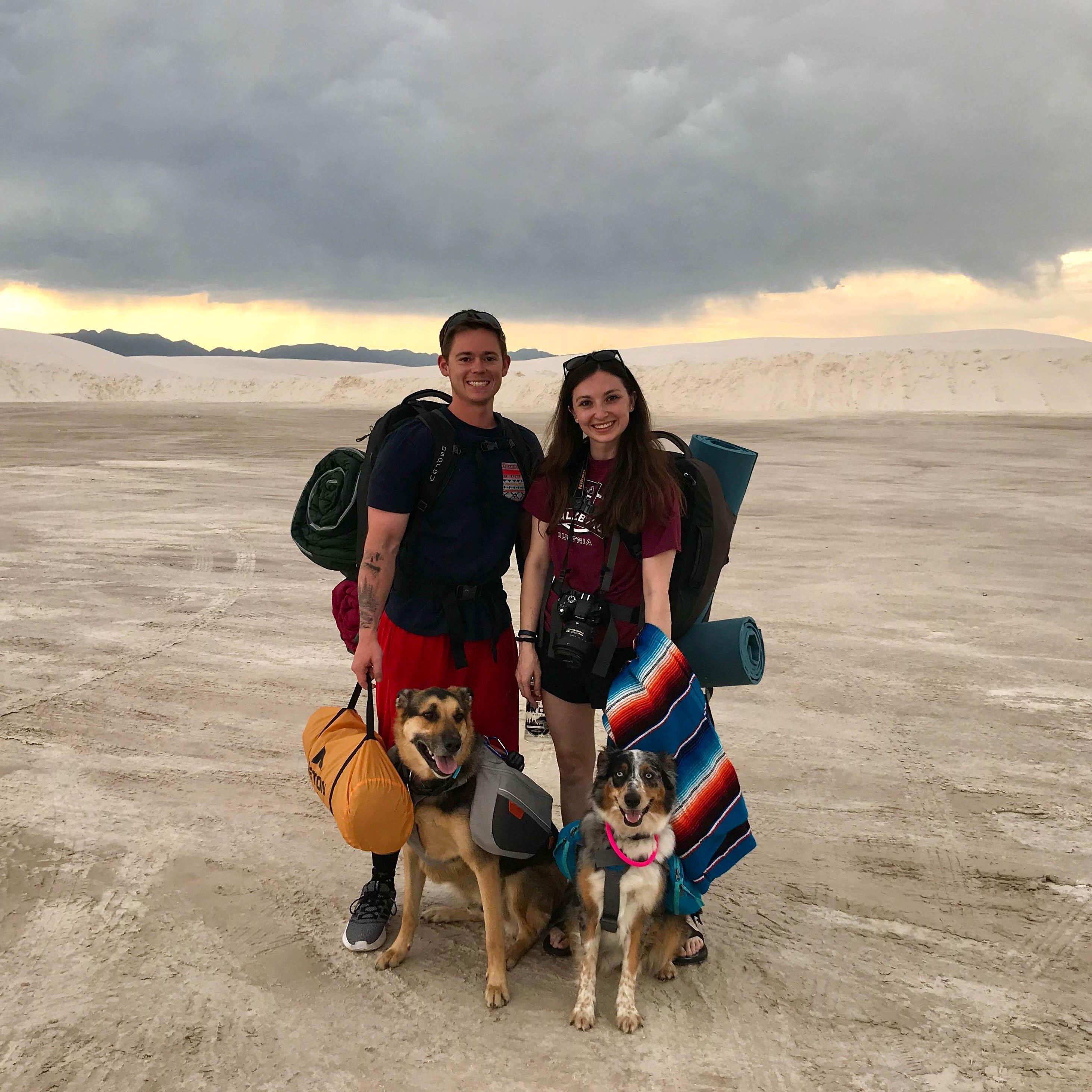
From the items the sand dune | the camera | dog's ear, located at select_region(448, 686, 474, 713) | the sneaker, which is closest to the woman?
the camera

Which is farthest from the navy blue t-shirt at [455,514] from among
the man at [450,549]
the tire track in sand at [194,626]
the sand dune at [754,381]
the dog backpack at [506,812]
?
the sand dune at [754,381]

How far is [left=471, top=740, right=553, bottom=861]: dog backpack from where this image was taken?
339cm

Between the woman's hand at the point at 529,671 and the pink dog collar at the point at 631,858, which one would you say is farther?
the woman's hand at the point at 529,671

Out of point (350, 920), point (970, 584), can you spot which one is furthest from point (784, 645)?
point (350, 920)

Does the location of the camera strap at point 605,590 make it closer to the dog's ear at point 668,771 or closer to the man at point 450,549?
the man at point 450,549

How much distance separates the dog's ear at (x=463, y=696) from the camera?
341 centimetres

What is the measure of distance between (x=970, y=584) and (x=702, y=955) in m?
7.24

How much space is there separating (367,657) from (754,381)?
5468cm

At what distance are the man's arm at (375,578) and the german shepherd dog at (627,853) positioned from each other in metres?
1.00

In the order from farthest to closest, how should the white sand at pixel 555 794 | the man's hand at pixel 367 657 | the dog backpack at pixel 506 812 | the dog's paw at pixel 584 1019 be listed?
the man's hand at pixel 367 657 → the dog backpack at pixel 506 812 → the dog's paw at pixel 584 1019 → the white sand at pixel 555 794

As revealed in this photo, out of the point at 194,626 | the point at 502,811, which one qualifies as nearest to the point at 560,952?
the point at 502,811

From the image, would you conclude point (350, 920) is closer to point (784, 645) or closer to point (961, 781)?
point (961, 781)

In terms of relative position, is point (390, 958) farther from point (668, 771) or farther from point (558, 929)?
point (668, 771)

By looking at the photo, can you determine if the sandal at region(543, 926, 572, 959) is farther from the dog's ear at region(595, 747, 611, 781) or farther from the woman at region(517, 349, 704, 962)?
the dog's ear at region(595, 747, 611, 781)
